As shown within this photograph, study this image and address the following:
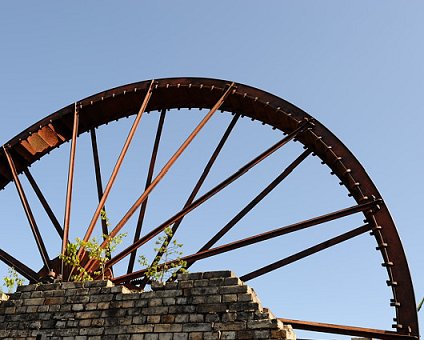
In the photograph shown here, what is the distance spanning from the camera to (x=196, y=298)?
6262 millimetres

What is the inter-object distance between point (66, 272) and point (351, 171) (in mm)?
5458

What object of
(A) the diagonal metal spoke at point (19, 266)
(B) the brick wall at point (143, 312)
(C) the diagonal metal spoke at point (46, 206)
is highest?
(C) the diagonal metal spoke at point (46, 206)

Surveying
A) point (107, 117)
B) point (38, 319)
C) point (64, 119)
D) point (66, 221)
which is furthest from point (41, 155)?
point (38, 319)

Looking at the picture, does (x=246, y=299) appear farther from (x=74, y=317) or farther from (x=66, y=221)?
(x=66, y=221)

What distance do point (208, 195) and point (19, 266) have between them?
4.36 metres

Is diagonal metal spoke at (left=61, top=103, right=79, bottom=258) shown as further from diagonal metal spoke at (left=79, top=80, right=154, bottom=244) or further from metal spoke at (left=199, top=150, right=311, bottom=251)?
metal spoke at (left=199, top=150, right=311, bottom=251)

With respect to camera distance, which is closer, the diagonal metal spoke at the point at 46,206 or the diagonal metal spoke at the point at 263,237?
the diagonal metal spoke at the point at 263,237

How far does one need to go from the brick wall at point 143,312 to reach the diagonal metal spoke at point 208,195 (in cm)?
200

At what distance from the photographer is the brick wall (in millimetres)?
5949

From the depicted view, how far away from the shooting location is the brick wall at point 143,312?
234 inches

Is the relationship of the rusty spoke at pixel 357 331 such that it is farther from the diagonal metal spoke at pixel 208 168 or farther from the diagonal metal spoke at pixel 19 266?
the diagonal metal spoke at pixel 19 266

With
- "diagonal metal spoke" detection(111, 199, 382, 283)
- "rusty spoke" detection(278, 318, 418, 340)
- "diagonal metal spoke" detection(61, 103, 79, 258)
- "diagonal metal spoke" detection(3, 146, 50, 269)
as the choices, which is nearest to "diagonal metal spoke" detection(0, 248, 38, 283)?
"diagonal metal spoke" detection(3, 146, 50, 269)

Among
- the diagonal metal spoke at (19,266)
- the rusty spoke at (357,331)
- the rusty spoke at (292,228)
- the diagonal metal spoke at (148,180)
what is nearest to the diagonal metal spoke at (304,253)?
the rusty spoke at (292,228)

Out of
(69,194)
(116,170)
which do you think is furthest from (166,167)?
(69,194)
